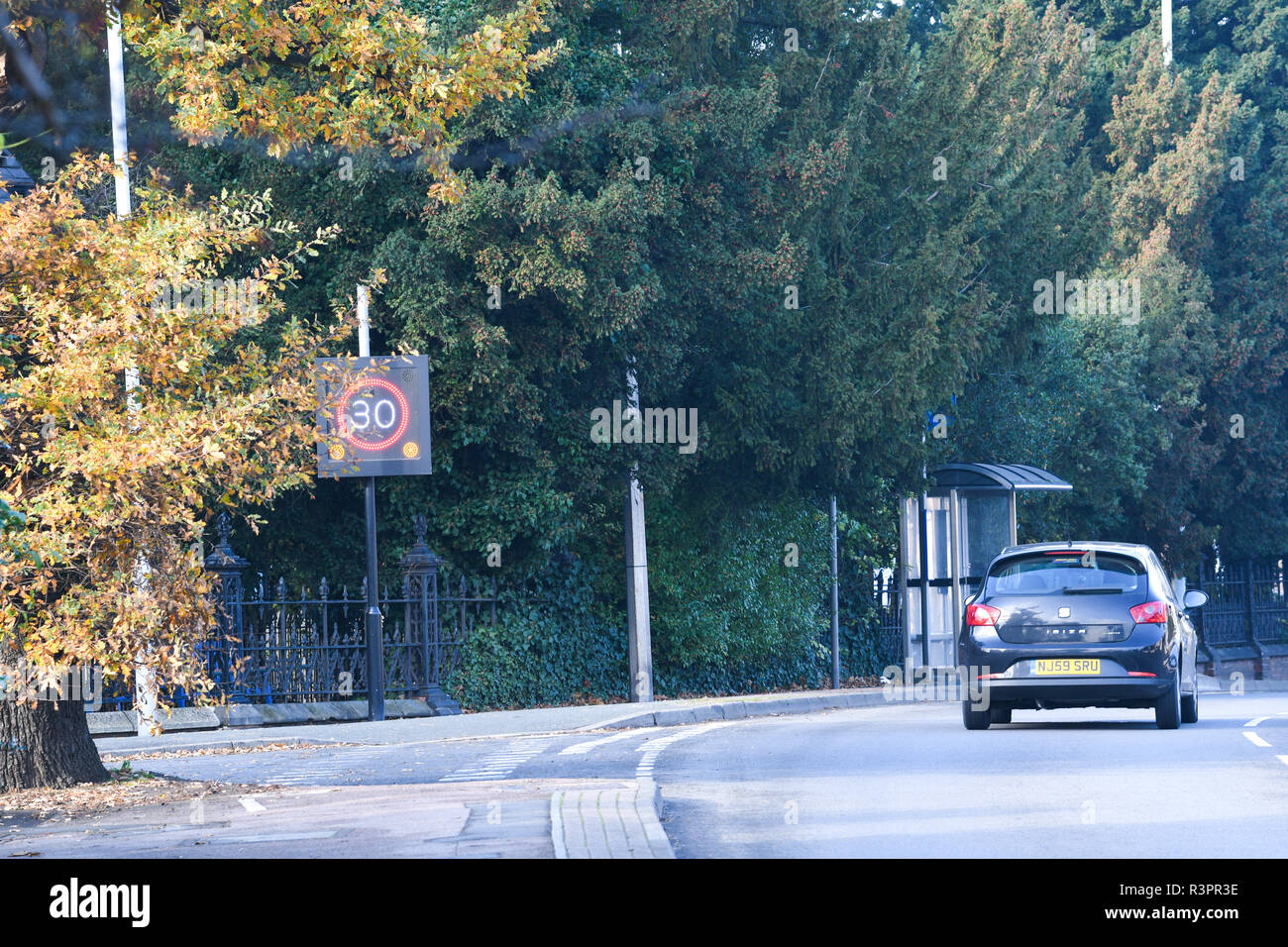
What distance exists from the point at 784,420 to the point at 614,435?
10.0 ft

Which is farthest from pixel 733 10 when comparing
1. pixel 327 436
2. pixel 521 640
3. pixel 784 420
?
pixel 327 436

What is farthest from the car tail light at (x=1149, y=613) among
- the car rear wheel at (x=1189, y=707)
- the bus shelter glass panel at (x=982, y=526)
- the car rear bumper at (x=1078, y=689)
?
the bus shelter glass panel at (x=982, y=526)

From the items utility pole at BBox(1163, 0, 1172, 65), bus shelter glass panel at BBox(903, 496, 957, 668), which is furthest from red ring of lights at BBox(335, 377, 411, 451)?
utility pole at BBox(1163, 0, 1172, 65)

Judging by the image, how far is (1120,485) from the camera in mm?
40938

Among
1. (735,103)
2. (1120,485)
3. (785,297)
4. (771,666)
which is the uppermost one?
(735,103)

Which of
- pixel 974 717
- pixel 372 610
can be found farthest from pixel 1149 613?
pixel 372 610

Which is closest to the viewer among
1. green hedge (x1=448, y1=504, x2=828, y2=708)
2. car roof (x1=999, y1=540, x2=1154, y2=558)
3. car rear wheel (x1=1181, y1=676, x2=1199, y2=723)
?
car roof (x1=999, y1=540, x2=1154, y2=558)

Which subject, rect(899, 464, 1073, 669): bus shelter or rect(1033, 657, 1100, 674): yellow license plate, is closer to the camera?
rect(1033, 657, 1100, 674): yellow license plate

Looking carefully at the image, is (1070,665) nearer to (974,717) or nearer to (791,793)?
(974,717)

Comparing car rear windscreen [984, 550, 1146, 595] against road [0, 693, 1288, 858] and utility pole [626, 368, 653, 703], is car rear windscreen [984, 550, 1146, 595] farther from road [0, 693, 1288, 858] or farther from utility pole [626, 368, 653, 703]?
utility pole [626, 368, 653, 703]

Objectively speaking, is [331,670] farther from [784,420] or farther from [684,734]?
[784,420]

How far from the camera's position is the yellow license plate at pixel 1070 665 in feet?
55.1

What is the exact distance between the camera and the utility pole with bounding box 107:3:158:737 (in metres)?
13.8

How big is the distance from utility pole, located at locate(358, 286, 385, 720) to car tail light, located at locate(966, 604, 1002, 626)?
815 centimetres
